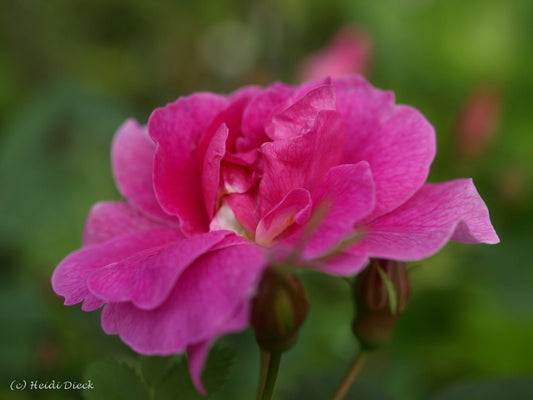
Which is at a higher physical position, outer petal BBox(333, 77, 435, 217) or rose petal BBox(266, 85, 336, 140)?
rose petal BBox(266, 85, 336, 140)

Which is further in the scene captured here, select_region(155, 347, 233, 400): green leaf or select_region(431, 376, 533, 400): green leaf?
select_region(431, 376, 533, 400): green leaf

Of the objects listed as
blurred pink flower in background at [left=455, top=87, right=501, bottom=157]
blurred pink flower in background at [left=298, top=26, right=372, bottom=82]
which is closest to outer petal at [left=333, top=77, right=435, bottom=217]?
blurred pink flower in background at [left=455, top=87, right=501, bottom=157]

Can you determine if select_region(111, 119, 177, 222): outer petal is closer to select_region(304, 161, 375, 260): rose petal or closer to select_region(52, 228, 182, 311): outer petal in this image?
select_region(52, 228, 182, 311): outer petal

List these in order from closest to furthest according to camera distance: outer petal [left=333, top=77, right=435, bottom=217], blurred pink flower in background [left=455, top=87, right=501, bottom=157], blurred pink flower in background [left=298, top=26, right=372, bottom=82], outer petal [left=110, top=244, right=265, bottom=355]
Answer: outer petal [left=110, top=244, right=265, bottom=355]
outer petal [left=333, top=77, right=435, bottom=217]
blurred pink flower in background [left=455, top=87, right=501, bottom=157]
blurred pink flower in background [left=298, top=26, right=372, bottom=82]

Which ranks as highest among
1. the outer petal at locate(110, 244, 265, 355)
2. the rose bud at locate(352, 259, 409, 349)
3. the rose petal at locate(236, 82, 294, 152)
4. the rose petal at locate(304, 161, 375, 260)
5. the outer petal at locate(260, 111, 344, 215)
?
the rose petal at locate(236, 82, 294, 152)

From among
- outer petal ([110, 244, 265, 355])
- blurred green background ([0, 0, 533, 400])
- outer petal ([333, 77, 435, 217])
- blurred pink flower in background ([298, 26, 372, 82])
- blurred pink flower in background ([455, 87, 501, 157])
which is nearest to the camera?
outer petal ([110, 244, 265, 355])

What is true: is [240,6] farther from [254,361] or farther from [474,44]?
[254,361]
